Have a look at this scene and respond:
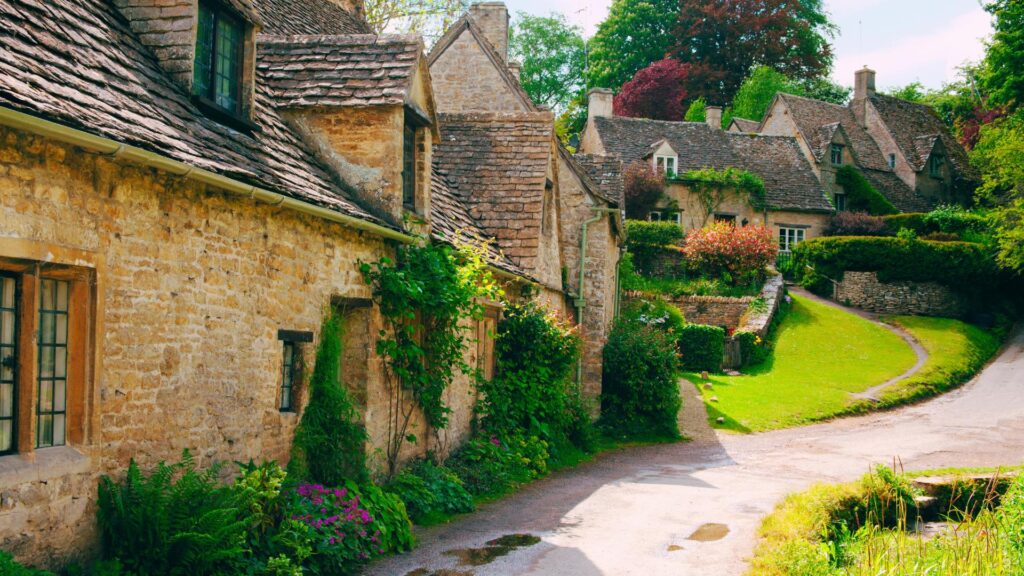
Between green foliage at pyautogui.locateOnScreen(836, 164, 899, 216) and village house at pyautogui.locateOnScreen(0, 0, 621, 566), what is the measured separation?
41913 mm

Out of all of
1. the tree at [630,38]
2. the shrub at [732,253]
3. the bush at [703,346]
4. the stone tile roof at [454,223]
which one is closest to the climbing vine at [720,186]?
the shrub at [732,253]

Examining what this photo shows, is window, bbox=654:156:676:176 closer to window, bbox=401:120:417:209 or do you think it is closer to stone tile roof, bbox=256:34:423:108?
window, bbox=401:120:417:209

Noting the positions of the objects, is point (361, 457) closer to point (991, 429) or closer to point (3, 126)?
point (3, 126)

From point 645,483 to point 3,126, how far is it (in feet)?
38.4

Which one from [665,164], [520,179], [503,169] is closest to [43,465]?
[520,179]

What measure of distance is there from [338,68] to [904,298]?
107 ft

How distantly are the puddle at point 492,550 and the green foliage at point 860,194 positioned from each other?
148 feet

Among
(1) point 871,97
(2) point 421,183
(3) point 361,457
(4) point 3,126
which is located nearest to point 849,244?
(1) point 871,97

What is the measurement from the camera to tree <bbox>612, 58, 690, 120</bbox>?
204 ft

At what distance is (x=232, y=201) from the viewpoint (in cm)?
846

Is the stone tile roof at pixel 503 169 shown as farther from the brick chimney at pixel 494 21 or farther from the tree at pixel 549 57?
the tree at pixel 549 57

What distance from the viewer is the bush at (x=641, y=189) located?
151 feet

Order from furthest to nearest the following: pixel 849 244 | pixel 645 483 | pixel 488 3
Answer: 1. pixel 849 244
2. pixel 488 3
3. pixel 645 483

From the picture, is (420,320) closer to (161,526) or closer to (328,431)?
(328,431)
